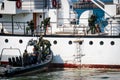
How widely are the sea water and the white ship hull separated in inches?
24.9

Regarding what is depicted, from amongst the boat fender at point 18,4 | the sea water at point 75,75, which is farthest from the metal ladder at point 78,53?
the boat fender at point 18,4

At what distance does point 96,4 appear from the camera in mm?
Result: 41750

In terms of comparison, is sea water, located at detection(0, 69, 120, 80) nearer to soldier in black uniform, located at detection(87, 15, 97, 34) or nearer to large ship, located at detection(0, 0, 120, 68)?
large ship, located at detection(0, 0, 120, 68)

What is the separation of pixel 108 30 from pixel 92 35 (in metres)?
1.70

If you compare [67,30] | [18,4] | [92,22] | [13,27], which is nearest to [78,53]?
[67,30]

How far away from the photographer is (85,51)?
132ft

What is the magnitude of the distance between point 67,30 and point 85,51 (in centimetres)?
237

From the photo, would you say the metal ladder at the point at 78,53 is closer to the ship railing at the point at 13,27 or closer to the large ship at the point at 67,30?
the large ship at the point at 67,30

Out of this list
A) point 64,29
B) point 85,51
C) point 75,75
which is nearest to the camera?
point 75,75

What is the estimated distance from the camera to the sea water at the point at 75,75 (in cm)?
3722

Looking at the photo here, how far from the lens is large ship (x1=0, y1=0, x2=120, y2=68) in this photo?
131 feet

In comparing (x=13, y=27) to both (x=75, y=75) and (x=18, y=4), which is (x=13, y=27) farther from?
(x=75, y=75)

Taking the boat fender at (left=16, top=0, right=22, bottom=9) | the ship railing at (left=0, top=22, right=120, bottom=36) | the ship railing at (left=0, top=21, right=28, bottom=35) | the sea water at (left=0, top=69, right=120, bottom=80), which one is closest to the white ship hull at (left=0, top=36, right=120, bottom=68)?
the sea water at (left=0, top=69, right=120, bottom=80)

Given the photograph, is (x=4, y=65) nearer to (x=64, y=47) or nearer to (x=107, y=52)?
(x=64, y=47)
